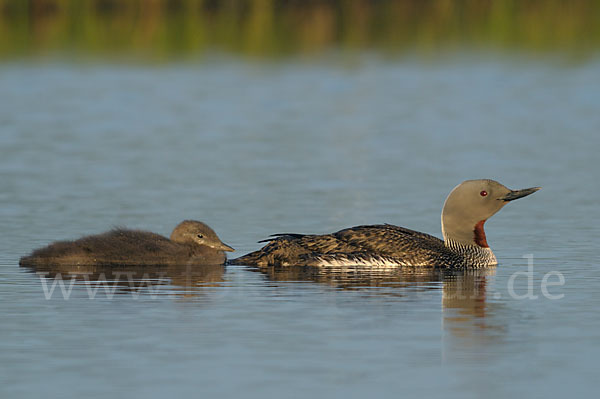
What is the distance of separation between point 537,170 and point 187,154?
431 centimetres

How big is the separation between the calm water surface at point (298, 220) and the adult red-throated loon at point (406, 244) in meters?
0.20

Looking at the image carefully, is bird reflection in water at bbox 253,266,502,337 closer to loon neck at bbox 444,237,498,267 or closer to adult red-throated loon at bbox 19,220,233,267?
loon neck at bbox 444,237,498,267

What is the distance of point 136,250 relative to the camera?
33.4ft

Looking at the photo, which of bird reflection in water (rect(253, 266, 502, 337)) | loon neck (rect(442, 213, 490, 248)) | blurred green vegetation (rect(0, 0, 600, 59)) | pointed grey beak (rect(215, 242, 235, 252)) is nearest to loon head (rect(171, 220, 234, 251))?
pointed grey beak (rect(215, 242, 235, 252))

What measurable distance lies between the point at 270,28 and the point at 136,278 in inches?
950

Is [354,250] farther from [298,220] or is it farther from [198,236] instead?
[298,220]

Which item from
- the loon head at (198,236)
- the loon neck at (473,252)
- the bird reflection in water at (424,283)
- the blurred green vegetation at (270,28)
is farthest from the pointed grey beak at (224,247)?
the blurred green vegetation at (270,28)

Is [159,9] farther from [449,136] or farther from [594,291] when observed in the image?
[594,291]

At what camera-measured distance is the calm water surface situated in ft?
22.9

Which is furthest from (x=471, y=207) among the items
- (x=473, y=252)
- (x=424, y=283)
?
(x=424, y=283)

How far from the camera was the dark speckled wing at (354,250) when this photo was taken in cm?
1032

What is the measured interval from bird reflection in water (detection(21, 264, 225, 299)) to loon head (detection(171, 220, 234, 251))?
166 millimetres

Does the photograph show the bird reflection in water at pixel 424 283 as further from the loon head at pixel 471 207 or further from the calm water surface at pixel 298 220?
the loon head at pixel 471 207

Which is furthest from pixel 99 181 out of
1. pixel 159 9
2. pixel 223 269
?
pixel 159 9
